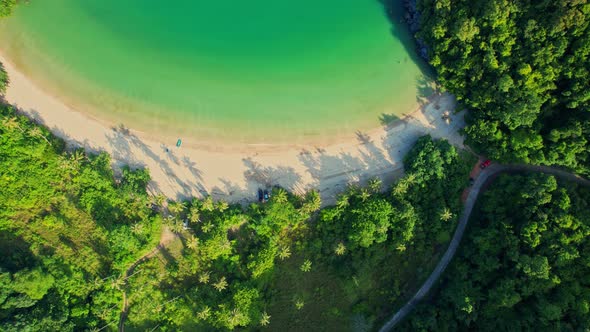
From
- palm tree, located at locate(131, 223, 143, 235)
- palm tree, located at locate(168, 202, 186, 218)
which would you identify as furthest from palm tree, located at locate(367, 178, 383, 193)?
palm tree, located at locate(131, 223, 143, 235)

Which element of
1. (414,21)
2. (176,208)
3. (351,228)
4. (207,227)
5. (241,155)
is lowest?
(351,228)

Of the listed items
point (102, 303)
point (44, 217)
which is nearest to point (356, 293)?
point (102, 303)

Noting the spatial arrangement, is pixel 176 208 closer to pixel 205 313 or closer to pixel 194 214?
pixel 194 214

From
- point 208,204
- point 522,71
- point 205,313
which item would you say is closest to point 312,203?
point 208,204

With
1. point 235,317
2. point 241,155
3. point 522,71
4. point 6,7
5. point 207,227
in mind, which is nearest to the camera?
point 235,317

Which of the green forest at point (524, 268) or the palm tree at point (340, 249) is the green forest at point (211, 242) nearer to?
the palm tree at point (340, 249)

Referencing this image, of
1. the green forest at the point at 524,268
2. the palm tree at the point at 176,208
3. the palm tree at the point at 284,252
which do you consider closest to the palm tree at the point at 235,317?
the palm tree at the point at 284,252

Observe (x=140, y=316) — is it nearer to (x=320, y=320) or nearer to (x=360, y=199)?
(x=320, y=320)
